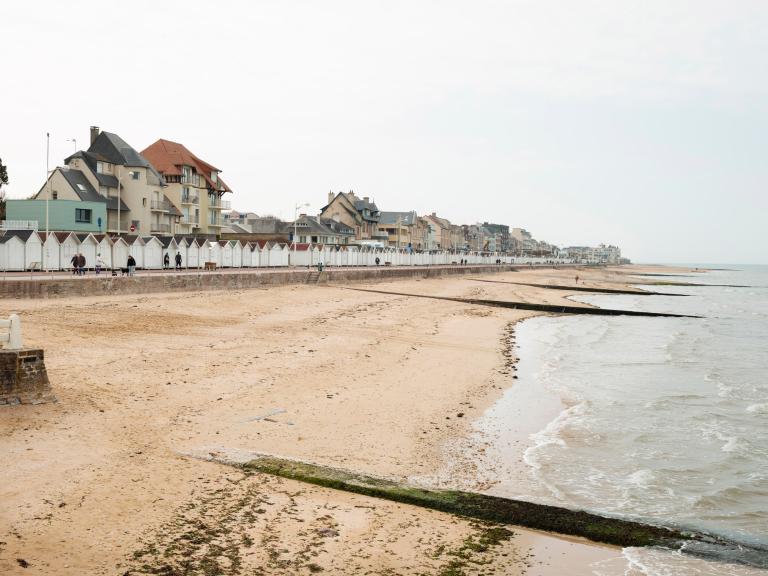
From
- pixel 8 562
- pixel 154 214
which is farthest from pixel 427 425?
pixel 154 214

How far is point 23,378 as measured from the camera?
9672 millimetres

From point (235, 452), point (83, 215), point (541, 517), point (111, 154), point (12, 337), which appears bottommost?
point (541, 517)

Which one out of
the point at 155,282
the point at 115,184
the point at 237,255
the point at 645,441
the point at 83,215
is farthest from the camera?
the point at 115,184

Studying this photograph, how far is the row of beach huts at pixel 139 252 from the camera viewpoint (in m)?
32.6

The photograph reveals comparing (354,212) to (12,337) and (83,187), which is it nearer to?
(83,187)

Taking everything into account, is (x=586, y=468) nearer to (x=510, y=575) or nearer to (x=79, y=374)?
(x=510, y=575)

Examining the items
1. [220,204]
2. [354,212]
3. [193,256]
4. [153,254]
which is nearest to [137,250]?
[153,254]

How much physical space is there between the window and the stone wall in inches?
2079

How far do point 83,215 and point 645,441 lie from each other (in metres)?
56.8

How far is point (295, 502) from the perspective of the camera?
7145 millimetres

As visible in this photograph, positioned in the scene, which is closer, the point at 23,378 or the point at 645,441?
the point at 23,378

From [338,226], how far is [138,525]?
340 feet

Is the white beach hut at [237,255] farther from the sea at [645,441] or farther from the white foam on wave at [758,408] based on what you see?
the white foam on wave at [758,408]

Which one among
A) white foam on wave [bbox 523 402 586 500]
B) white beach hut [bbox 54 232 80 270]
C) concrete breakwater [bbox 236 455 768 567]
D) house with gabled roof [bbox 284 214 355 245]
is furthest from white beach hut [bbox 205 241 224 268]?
house with gabled roof [bbox 284 214 355 245]
